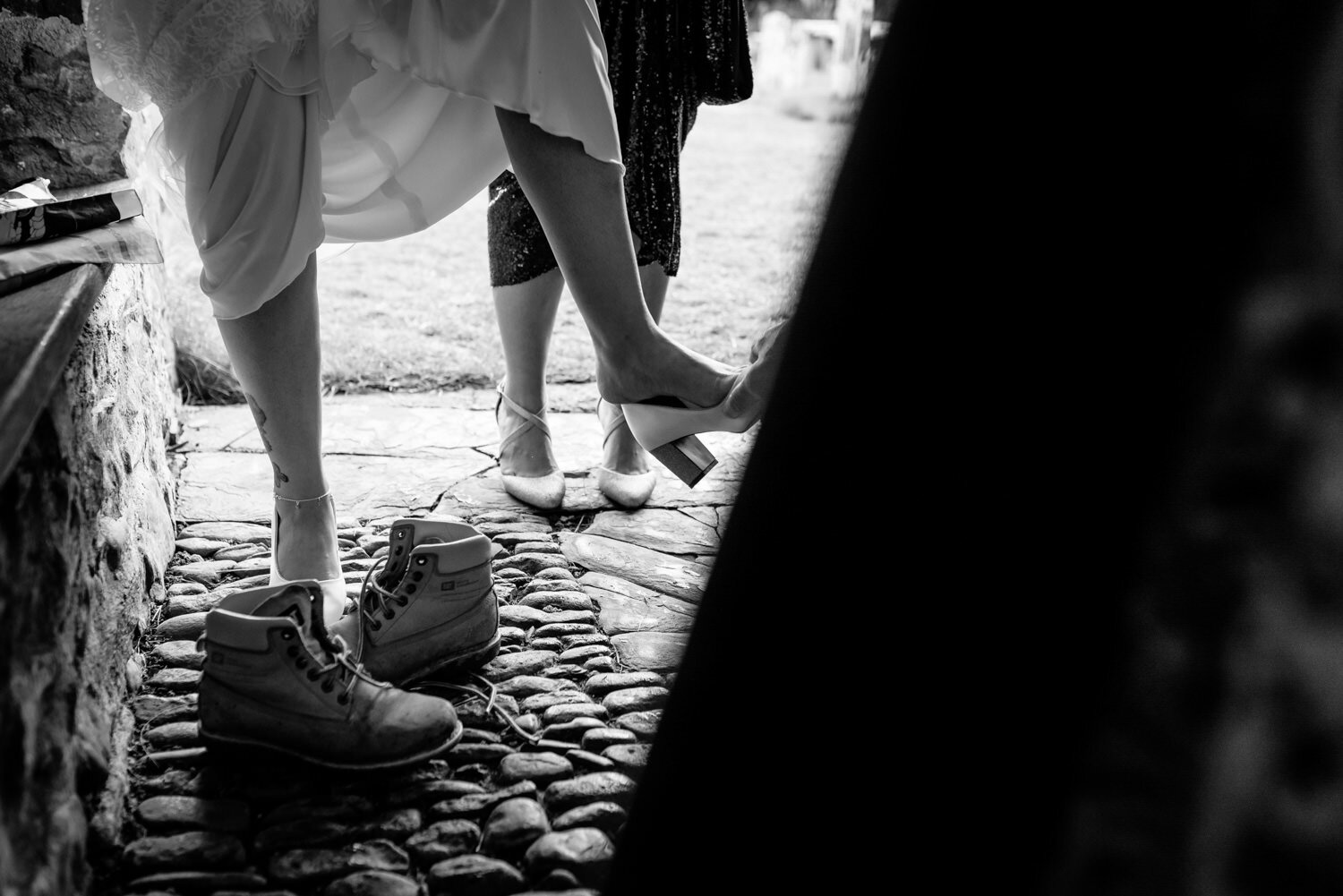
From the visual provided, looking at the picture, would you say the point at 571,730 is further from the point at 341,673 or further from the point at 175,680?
the point at 175,680

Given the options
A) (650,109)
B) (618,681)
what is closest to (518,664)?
(618,681)

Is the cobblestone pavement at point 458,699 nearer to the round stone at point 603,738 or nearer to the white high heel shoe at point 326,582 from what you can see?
the round stone at point 603,738

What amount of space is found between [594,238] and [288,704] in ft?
2.73

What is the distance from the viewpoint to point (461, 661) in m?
1.70

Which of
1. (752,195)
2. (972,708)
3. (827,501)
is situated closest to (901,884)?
(972,708)

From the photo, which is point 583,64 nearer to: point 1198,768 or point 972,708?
point 972,708

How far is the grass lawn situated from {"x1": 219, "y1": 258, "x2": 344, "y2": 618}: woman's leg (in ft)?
3.01

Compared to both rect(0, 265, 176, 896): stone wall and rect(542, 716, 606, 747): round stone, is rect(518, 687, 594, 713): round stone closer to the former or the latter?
rect(542, 716, 606, 747): round stone

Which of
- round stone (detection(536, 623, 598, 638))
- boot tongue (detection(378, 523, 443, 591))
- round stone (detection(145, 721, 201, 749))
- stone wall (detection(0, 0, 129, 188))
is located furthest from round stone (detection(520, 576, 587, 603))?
stone wall (detection(0, 0, 129, 188))

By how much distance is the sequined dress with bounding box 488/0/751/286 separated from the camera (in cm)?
229

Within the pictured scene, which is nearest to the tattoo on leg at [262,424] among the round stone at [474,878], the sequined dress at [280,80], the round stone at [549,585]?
the sequined dress at [280,80]

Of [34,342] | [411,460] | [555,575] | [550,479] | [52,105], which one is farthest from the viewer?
[411,460]

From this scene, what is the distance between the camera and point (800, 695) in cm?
61

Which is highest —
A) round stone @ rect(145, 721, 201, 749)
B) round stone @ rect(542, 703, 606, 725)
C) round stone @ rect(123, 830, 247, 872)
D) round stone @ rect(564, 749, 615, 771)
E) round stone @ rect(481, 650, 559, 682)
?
round stone @ rect(564, 749, 615, 771)
